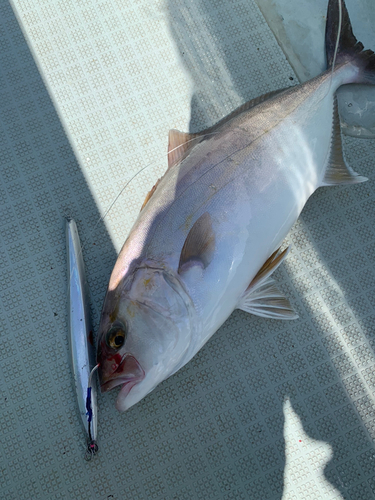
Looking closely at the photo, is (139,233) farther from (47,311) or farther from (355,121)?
(355,121)

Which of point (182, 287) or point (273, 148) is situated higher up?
point (273, 148)

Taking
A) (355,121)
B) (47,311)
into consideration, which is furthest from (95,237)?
(355,121)

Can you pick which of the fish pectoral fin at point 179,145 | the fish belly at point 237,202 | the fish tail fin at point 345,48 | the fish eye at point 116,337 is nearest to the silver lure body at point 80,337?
the fish eye at point 116,337

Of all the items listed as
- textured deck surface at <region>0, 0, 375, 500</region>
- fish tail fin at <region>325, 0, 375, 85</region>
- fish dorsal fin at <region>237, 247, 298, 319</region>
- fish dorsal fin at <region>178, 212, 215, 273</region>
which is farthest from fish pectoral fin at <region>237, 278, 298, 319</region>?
fish tail fin at <region>325, 0, 375, 85</region>

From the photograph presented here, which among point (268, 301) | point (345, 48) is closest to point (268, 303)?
point (268, 301)

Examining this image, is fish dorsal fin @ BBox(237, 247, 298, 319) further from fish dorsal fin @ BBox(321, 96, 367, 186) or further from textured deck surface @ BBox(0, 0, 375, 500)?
fish dorsal fin @ BBox(321, 96, 367, 186)

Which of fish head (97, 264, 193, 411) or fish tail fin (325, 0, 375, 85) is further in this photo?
fish tail fin (325, 0, 375, 85)
